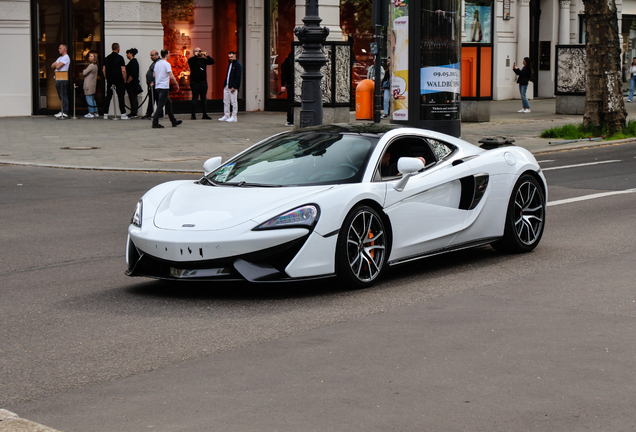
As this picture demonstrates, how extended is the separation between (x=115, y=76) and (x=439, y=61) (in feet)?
32.2

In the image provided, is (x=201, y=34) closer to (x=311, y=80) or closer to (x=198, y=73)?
(x=198, y=73)

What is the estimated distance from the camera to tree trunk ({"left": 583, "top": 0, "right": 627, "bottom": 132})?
21.6 meters

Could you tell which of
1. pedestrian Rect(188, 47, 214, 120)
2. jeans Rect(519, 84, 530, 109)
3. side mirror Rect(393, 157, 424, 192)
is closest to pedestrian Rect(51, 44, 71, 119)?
pedestrian Rect(188, 47, 214, 120)

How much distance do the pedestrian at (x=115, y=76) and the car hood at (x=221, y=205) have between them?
1944 centimetres

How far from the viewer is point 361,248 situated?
7.14 m

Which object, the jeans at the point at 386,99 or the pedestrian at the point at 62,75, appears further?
the jeans at the point at 386,99

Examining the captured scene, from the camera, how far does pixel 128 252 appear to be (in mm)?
7203

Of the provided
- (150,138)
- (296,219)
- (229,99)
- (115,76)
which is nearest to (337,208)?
(296,219)

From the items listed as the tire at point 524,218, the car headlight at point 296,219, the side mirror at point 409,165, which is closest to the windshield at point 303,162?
the side mirror at point 409,165

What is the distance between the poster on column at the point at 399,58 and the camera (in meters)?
20.6

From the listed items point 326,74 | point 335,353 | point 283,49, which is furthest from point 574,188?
point 283,49

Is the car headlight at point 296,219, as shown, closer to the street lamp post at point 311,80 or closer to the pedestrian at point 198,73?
the street lamp post at point 311,80

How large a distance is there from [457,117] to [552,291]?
14290mm

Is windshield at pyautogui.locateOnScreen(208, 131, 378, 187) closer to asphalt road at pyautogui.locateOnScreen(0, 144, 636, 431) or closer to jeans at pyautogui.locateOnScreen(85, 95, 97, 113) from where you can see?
asphalt road at pyautogui.locateOnScreen(0, 144, 636, 431)
